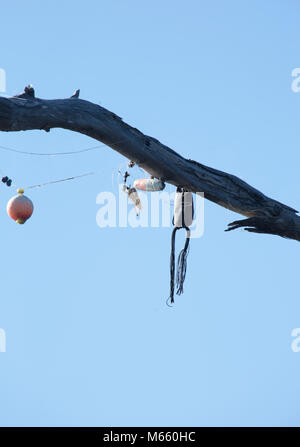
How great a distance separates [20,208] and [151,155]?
2.05 m

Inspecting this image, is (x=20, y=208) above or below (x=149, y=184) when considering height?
below

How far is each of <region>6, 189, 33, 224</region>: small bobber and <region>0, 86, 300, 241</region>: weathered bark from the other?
179 cm

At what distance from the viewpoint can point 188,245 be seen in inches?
387

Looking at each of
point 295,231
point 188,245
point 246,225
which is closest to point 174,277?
point 188,245

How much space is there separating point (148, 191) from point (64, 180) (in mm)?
1351

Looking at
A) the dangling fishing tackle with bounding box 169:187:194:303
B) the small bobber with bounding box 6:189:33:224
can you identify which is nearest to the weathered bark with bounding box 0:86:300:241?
the dangling fishing tackle with bounding box 169:187:194:303

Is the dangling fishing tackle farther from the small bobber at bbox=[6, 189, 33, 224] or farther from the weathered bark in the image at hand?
the small bobber at bbox=[6, 189, 33, 224]

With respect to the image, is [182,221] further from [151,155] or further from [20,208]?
[20,208]

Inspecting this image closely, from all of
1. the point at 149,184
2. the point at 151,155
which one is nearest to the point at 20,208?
the point at 149,184

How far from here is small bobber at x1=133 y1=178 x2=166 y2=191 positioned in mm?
10031

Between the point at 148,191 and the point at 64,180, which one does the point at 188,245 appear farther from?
the point at 64,180

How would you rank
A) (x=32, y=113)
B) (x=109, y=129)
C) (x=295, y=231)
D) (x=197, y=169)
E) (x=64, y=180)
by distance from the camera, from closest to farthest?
(x=32, y=113) → (x=109, y=129) → (x=197, y=169) → (x=295, y=231) → (x=64, y=180)

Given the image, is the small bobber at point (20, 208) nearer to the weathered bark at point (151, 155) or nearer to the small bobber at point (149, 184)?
the small bobber at point (149, 184)

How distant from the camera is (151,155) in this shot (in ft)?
30.5
